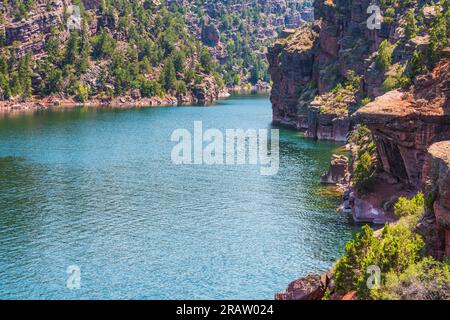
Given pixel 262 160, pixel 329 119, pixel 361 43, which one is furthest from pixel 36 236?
pixel 361 43

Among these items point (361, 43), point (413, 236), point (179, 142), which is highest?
point (361, 43)

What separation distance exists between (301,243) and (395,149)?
726 inches

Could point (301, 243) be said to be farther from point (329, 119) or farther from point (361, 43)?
point (361, 43)

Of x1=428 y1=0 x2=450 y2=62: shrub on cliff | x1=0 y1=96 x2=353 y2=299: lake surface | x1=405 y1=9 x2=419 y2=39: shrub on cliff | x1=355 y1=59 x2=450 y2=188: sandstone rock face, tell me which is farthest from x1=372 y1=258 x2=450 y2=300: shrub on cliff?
x1=405 y1=9 x2=419 y2=39: shrub on cliff

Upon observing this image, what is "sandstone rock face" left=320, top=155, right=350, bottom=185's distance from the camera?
112688mm

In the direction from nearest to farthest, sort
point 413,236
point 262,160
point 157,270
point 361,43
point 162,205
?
point 413,236, point 157,270, point 162,205, point 262,160, point 361,43

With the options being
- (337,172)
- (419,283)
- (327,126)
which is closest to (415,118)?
(337,172)

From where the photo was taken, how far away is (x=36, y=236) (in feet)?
274

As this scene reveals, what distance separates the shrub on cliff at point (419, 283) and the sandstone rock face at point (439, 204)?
381 centimetres

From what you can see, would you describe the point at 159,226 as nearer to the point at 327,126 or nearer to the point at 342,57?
the point at 327,126

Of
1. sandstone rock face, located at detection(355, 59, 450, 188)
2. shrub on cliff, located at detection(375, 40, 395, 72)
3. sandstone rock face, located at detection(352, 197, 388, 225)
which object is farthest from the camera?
shrub on cliff, located at detection(375, 40, 395, 72)

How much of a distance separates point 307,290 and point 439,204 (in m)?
12.4

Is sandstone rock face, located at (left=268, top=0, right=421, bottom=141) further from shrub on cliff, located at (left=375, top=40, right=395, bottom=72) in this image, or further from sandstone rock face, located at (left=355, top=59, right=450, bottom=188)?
sandstone rock face, located at (left=355, top=59, right=450, bottom=188)

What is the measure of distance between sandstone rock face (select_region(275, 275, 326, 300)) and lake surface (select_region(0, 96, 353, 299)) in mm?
9843
